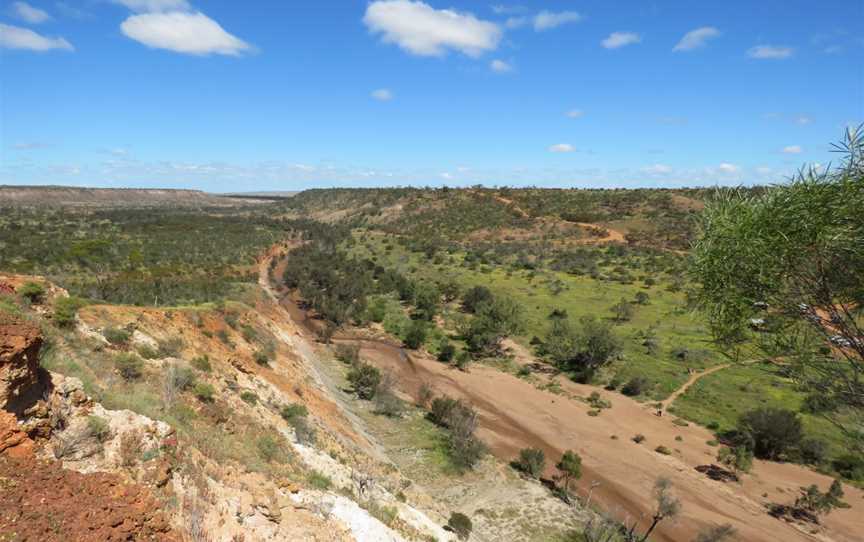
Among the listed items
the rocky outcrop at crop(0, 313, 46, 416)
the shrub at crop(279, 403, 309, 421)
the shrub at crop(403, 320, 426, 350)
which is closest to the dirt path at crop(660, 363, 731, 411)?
the shrub at crop(403, 320, 426, 350)

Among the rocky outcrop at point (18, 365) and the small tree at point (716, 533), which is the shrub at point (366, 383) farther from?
the rocky outcrop at point (18, 365)

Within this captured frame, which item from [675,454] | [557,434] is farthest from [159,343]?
[675,454]

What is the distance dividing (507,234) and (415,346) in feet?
193

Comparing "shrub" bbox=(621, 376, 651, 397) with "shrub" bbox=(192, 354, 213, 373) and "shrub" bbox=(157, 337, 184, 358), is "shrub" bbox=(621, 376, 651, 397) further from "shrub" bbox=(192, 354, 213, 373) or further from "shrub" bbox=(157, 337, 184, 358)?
"shrub" bbox=(157, 337, 184, 358)

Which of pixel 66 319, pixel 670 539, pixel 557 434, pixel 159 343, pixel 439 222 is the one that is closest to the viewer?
pixel 66 319

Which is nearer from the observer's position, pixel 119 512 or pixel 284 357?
pixel 119 512

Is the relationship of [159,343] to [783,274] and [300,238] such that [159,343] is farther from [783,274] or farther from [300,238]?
[300,238]

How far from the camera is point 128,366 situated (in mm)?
13391

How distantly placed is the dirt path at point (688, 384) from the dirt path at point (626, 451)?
1655mm

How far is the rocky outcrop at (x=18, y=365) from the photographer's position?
6.72 meters

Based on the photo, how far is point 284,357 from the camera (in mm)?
26078

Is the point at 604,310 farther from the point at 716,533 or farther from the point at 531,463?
the point at 716,533

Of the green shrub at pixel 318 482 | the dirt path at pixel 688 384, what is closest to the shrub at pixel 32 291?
the green shrub at pixel 318 482

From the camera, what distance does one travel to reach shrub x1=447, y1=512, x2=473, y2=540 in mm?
14086
